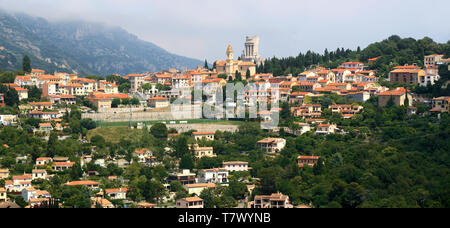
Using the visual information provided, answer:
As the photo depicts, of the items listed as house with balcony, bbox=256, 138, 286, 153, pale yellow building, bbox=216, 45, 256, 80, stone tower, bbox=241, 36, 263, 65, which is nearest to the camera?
house with balcony, bbox=256, 138, 286, 153

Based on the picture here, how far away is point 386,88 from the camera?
40375mm

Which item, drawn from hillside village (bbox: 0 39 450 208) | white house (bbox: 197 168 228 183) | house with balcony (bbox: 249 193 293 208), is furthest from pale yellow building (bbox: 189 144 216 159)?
house with balcony (bbox: 249 193 293 208)

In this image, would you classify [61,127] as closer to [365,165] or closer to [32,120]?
[32,120]

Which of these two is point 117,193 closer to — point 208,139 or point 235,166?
point 235,166

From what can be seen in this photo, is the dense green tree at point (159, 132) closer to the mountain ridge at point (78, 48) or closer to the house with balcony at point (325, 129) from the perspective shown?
the house with balcony at point (325, 129)

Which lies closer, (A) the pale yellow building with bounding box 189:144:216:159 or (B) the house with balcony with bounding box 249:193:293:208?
(B) the house with balcony with bounding box 249:193:293:208

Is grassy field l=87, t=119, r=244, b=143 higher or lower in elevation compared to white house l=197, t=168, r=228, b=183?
higher

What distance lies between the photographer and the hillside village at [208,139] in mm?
26500

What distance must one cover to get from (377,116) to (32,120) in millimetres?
17600

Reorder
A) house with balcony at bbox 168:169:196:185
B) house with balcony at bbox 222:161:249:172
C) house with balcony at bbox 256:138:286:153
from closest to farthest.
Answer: house with balcony at bbox 168:169:196:185, house with balcony at bbox 222:161:249:172, house with balcony at bbox 256:138:286:153

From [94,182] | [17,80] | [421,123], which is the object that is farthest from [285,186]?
[17,80]

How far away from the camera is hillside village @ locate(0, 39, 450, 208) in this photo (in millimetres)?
26500

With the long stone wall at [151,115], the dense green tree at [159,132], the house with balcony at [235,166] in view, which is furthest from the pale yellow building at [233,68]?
the house with balcony at [235,166]

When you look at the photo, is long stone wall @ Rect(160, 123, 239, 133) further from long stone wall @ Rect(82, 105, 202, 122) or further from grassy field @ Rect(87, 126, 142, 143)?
grassy field @ Rect(87, 126, 142, 143)
